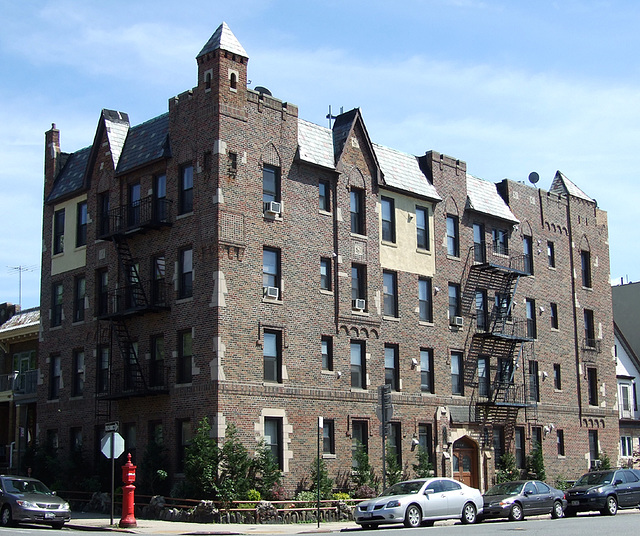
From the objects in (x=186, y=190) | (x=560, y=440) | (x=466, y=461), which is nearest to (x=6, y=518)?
(x=186, y=190)

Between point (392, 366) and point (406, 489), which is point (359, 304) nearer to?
point (392, 366)

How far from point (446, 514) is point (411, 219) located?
50.1 feet

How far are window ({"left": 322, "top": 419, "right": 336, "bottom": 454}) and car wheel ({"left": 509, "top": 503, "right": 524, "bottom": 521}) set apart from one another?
7.54 metres

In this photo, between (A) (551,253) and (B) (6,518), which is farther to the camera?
(A) (551,253)

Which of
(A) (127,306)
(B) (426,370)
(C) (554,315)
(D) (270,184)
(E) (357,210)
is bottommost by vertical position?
(B) (426,370)

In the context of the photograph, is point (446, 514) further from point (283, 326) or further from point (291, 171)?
point (291, 171)

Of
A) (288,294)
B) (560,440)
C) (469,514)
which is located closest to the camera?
(469,514)

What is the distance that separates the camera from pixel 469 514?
93.7 ft

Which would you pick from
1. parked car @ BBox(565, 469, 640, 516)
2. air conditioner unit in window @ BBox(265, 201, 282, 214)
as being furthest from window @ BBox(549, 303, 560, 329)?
air conditioner unit in window @ BBox(265, 201, 282, 214)

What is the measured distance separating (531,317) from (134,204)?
20.3m

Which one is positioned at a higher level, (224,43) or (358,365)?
(224,43)

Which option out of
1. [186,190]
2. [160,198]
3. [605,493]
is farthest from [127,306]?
[605,493]

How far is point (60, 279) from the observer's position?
3984 centimetres

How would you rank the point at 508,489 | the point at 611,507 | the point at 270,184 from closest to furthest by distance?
1. the point at 508,489
2. the point at 611,507
3. the point at 270,184
